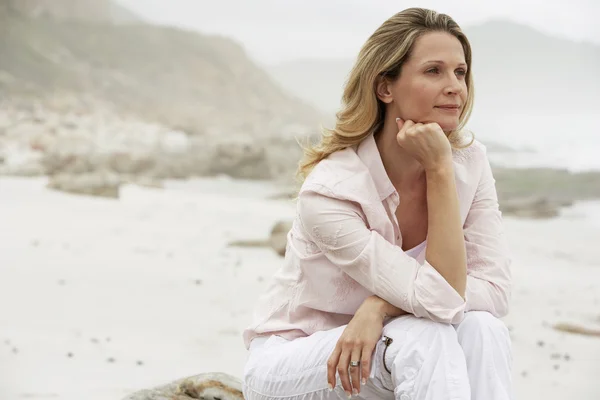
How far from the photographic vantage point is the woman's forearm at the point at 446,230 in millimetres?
1584

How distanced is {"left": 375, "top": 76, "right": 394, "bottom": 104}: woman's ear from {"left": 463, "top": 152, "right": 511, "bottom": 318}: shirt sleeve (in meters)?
0.27

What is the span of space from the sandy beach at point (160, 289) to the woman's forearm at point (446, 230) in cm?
176

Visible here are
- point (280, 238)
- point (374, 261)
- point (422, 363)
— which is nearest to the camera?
point (422, 363)

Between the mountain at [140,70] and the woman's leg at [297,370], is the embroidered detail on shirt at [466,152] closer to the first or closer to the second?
the woman's leg at [297,370]

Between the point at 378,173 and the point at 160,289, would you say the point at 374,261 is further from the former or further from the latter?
the point at 160,289

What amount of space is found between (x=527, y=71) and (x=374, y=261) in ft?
34.8

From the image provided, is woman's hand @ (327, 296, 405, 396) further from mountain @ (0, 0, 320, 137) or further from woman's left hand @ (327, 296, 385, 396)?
mountain @ (0, 0, 320, 137)

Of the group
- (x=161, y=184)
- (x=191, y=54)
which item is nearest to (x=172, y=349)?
(x=161, y=184)

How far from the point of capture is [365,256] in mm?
1585

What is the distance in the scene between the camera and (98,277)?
5.01m

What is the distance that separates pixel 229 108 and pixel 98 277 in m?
6.33

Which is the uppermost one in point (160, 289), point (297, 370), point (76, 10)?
point (76, 10)

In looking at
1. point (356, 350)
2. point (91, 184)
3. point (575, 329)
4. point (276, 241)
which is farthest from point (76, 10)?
point (356, 350)

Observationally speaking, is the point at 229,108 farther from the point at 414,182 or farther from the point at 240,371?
the point at 414,182
